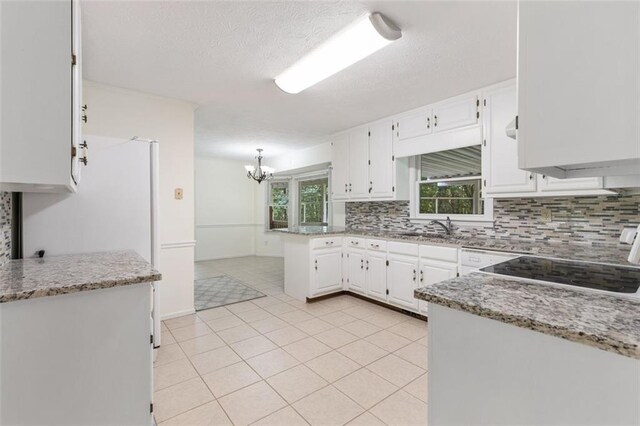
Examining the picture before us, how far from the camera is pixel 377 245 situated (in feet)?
11.1

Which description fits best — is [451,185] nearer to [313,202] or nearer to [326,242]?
[326,242]

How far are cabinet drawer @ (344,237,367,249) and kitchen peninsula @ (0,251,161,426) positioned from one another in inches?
103

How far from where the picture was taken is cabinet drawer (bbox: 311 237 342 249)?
3605mm

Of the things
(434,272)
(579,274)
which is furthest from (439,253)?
(579,274)

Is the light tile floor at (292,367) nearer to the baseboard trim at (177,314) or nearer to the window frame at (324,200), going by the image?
the baseboard trim at (177,314)

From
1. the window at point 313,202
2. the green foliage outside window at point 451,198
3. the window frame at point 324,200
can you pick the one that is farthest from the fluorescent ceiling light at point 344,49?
the window at point 313,202

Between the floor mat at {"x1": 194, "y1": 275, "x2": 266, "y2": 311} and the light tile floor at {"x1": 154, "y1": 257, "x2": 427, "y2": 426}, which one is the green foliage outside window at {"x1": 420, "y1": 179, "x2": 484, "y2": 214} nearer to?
the light tile floor at {"x1": 154, "y1": 257, "x2": 427, "y2": 426}

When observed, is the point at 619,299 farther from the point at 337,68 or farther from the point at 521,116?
the point at 337,68

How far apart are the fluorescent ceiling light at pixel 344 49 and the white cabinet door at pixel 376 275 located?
6.74 feet

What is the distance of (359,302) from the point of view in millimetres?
3602

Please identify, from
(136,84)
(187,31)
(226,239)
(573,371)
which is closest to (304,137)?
(136,84)

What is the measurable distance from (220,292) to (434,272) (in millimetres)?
2875

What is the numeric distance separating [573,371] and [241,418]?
1597mm

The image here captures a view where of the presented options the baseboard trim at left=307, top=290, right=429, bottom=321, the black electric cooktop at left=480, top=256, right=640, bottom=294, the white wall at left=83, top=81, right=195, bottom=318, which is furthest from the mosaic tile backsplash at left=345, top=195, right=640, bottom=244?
the white wall at left=83, top=81, right=195, bottom=318
